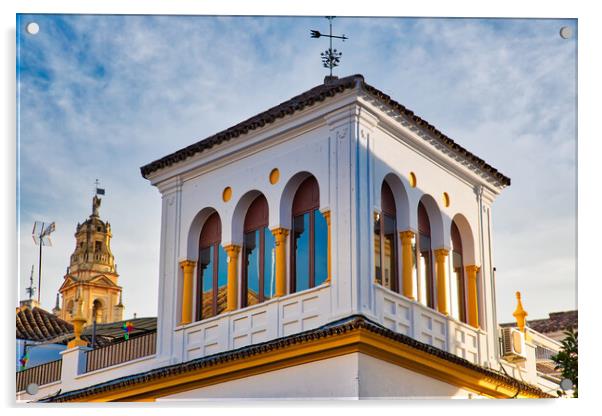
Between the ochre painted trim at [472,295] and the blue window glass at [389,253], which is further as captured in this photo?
the ochre painted trim at [472,295]

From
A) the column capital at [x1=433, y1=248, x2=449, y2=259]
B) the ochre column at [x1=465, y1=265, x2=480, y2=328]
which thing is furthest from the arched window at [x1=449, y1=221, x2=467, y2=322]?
the column capital at [x1=433, y1=248, x2=449, y2=259]

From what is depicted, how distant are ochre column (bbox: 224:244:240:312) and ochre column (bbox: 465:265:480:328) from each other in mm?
1667

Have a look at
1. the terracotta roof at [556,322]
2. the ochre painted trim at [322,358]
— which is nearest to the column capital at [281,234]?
the ochre painted trim at [322,358]

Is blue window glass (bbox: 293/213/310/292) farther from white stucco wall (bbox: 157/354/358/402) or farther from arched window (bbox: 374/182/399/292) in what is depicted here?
white stucco wall (bbox: 157/354/358/402)

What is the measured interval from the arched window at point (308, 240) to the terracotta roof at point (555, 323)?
1375mm

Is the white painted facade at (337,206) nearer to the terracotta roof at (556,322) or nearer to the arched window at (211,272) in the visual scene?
the arched window at (211,272)

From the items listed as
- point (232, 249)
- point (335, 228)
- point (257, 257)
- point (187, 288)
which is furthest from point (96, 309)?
point (335, 228)

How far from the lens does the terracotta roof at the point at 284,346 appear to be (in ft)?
29.3

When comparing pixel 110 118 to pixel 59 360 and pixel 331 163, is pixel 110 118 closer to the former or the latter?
pixel 331 163

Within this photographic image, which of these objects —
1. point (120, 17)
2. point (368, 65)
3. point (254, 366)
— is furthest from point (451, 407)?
point (120, 17)

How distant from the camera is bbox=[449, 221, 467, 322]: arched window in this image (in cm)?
1025

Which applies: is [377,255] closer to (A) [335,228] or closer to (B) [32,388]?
(A) [335,228]
